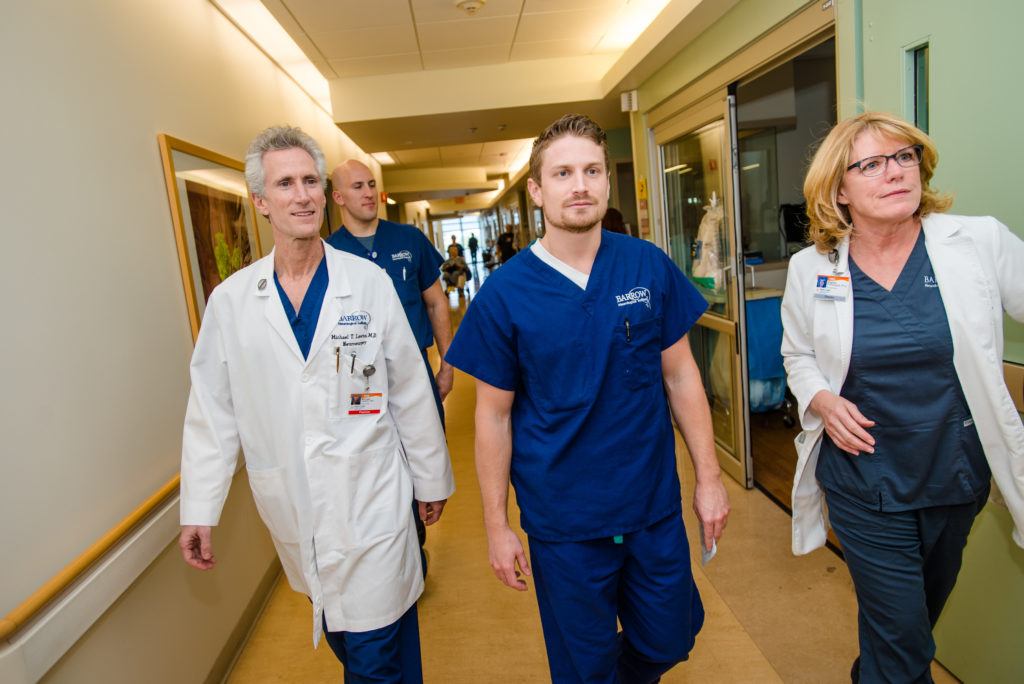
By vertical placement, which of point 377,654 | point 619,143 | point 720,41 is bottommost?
point 377,654

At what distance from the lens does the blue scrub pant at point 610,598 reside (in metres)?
1.54

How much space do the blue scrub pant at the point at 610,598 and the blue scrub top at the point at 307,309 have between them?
2.69 feet

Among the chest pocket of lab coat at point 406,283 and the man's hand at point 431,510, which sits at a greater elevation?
the chest pocket of lab coat at point 406,283

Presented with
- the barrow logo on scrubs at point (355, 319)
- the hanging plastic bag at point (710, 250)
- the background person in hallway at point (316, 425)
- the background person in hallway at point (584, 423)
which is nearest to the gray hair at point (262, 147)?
the background person in hallway at point (316, 425)

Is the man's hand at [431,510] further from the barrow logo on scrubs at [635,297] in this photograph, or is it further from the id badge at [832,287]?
the id badge at [832,287]

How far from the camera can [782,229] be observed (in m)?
5.30

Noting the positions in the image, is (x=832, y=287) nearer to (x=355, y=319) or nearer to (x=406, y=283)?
(x=355, y=319)

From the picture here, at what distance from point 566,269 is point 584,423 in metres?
0.38

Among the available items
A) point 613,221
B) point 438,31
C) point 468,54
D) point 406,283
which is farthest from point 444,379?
point 468,54

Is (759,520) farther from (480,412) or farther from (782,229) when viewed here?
(782,229)

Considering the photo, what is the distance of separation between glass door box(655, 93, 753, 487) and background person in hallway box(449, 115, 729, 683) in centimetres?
197

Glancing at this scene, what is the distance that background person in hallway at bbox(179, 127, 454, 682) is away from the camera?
1679 mm

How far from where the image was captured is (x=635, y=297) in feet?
5.04

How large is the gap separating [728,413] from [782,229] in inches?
85.4
